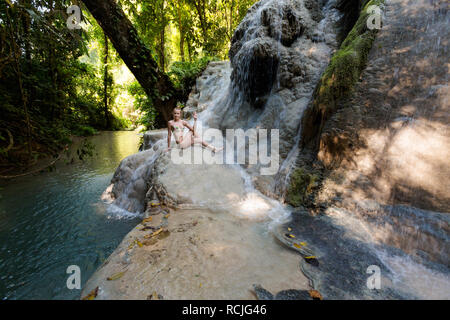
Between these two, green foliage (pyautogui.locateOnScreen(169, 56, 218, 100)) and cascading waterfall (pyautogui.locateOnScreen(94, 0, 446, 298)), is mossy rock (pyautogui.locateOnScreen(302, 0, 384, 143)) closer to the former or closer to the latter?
cascading waterfall (pyautogui.locateOnScreen(94, 0, 446, 298))

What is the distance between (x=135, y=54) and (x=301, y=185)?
729cm

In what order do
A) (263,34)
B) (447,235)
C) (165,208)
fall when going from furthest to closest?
(263,34) → (165,208) → (447,235)

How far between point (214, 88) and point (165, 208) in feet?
22.0

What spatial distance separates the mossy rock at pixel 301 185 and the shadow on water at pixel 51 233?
9.72 feet

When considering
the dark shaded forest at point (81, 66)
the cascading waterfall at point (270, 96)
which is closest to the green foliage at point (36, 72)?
the dark shaded forest at point (81, 66)

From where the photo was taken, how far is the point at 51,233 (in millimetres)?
3336

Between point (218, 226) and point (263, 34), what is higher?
point (263, 34)

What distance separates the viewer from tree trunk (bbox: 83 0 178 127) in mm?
6172

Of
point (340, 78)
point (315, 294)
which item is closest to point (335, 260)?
point (315, 294)

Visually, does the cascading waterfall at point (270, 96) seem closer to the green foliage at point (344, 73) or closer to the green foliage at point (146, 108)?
the green foliage at point (344, 73)
